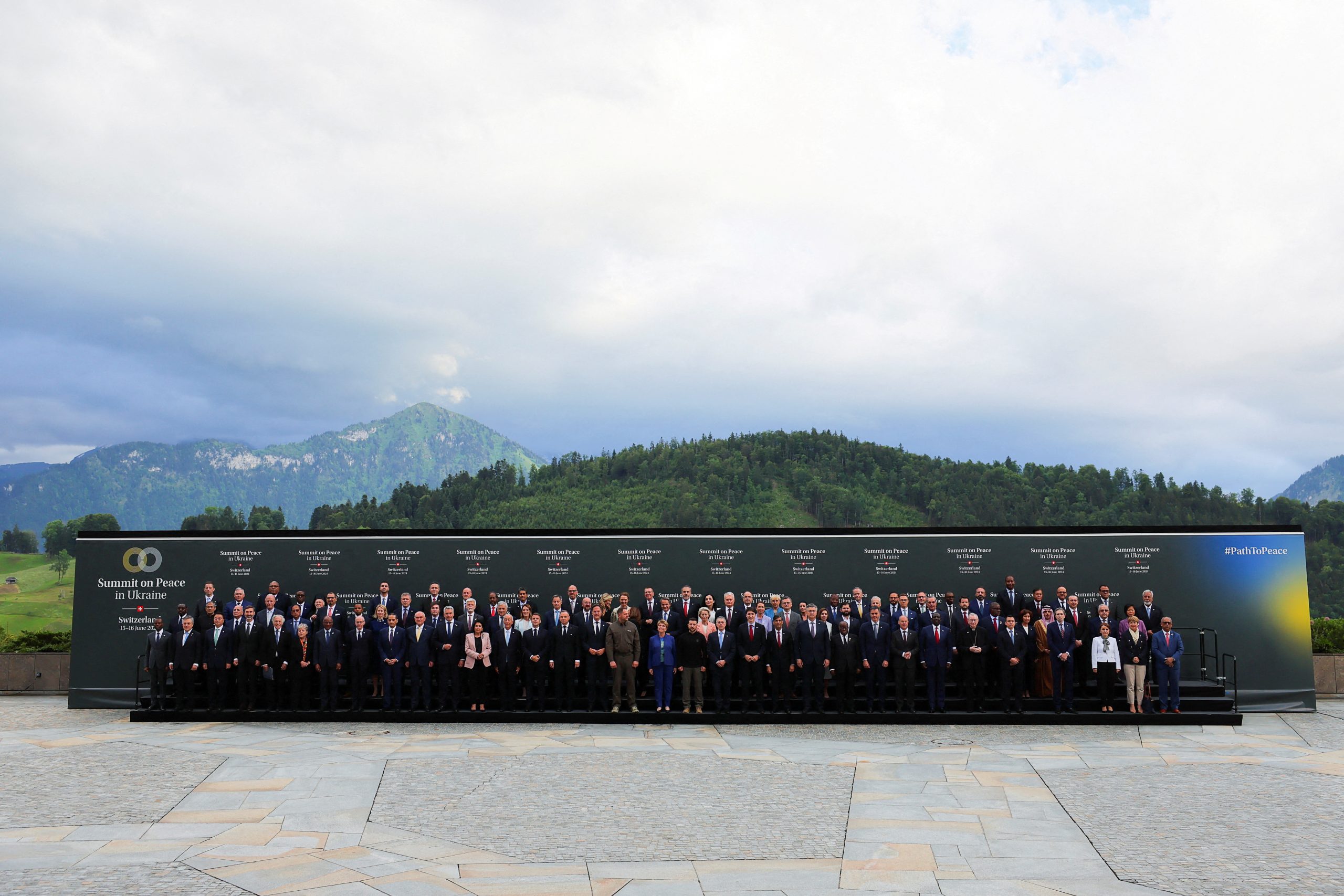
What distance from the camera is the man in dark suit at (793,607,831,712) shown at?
1425cm

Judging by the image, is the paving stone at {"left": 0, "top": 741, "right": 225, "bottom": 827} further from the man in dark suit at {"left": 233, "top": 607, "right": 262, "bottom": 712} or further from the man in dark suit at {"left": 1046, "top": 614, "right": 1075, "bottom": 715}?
the man in dark suit at {"left": 1046, "top": 614, "right": 1075, "bottom": 715}

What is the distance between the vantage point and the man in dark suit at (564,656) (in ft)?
47.2

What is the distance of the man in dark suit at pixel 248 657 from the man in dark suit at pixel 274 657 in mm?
95

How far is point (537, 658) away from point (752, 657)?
10.3 ft

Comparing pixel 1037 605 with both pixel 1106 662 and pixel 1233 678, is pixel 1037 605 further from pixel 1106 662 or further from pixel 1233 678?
pixel 1233 678

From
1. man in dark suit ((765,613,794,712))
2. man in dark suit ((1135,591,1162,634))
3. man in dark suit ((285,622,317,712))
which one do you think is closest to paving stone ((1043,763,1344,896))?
man in dark suit ((1135,591,1162,634))

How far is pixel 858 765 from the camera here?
1082 centimetres

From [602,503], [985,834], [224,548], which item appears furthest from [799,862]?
[602,503]

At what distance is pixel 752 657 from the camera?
46.6 ft

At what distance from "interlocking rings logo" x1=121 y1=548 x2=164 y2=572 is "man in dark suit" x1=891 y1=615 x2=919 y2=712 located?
12.0 meters

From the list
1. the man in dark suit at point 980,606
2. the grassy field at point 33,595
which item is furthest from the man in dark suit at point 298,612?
the grassy field at point 33,595

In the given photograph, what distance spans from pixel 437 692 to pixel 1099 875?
1066 centimetres

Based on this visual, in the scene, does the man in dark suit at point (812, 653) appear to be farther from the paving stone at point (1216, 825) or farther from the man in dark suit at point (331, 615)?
the man in dark suit at point (331, 615)

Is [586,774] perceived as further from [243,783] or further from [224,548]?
[224,548]
